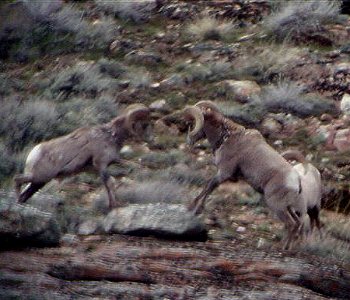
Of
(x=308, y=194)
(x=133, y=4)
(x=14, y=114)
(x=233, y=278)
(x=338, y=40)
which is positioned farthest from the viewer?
(x=133, y=4)

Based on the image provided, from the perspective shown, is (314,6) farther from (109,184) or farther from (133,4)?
(109,184)

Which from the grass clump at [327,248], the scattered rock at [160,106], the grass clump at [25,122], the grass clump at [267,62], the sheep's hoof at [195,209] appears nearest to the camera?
the grass clump at [327,248]

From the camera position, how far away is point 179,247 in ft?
43.1

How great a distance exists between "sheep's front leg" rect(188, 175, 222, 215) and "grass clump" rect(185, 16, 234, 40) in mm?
6689

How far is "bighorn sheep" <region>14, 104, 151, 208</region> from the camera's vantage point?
1425cm

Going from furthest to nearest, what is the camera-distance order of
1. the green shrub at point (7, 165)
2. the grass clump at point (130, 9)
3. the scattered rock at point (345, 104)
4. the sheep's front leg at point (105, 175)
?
the grass clump at point (130, 9) → the scattered rock at point (345, 104) → the green shrub at point (7, 165) → the sheep's front leg at point (105, 175)

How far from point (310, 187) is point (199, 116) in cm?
137

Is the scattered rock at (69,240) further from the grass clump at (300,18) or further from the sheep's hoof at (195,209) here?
the grass clump at (300,18)

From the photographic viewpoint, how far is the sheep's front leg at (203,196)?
14.0m

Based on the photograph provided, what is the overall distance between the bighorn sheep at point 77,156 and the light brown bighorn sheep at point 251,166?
→ 81 cm

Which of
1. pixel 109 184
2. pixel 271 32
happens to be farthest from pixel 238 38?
pixel 109 184

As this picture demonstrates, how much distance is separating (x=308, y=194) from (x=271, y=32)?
23.1 feet

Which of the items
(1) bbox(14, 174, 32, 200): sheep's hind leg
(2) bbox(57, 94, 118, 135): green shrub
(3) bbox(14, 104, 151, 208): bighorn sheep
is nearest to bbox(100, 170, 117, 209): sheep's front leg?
(3) bbox(14, 104, 151, 208): bighorn sheep

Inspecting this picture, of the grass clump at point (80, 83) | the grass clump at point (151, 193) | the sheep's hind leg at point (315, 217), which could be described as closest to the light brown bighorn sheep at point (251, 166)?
the sheep's hind leg at point (315, 217)
